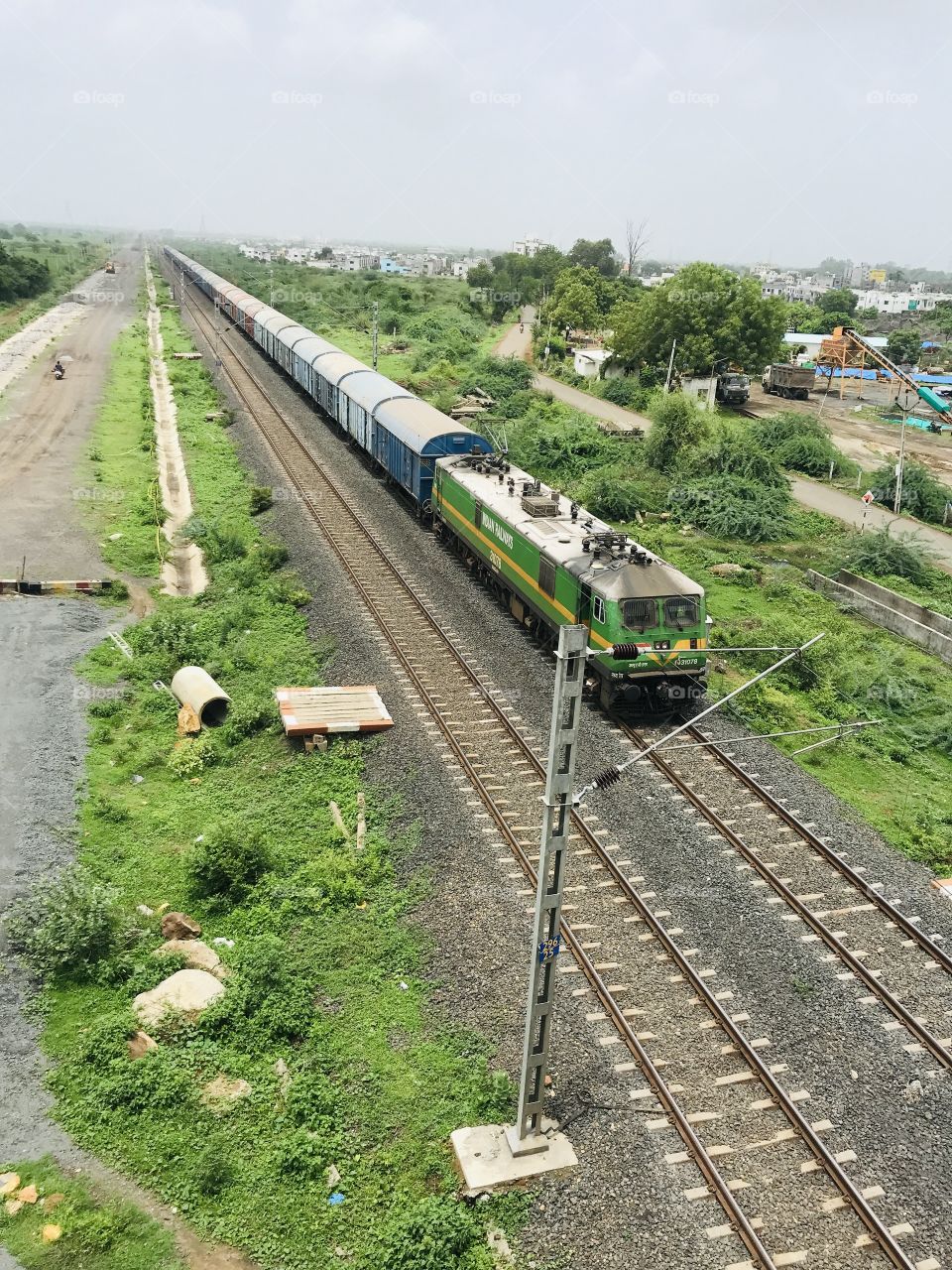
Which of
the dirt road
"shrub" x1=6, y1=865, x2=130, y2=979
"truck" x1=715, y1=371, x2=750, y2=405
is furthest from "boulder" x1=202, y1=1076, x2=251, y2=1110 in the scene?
"truck" x1=715, y1=371, x2=750, y2=405

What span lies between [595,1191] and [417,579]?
64.5 feet

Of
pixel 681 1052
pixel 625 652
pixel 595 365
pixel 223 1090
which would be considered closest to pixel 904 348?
pixel 595 365

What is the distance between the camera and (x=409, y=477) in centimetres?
3256

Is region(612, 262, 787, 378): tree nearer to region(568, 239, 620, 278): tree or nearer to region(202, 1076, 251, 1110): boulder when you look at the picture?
region(202, 1076, 251, 1110): boulder

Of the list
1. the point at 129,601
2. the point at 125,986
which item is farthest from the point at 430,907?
the point at 129,601

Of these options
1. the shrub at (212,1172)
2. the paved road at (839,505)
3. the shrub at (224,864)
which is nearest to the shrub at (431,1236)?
the shrub at (212,1172)

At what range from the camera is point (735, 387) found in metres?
59.3

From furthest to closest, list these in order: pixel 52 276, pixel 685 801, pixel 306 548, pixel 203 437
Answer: pixel 52 276, pixel 203 437, pixel 306 548, pixel 685 801

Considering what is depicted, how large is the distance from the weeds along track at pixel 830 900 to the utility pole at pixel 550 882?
17.7 ft

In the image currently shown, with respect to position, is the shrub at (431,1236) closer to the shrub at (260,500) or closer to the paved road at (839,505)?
the shrub at (260,500)

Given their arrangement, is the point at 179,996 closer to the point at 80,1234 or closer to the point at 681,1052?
the point at 80,1234

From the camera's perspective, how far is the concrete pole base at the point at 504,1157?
10109mm

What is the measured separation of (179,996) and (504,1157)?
16.6 ft

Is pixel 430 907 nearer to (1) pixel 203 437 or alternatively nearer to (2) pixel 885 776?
(2) pixel 885 776
